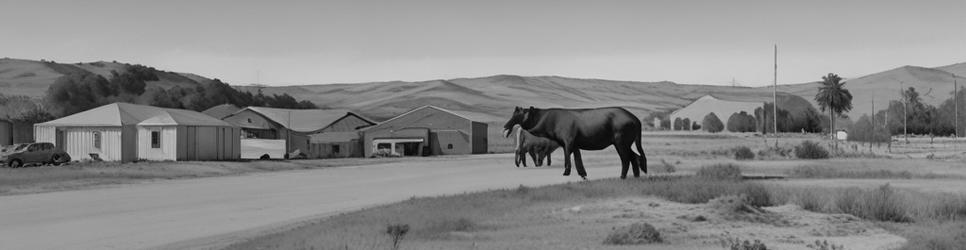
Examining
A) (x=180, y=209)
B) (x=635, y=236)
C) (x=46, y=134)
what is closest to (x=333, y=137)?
(x=46, y=134)

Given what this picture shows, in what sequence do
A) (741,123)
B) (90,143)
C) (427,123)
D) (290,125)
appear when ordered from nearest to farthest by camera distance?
(90,143), (290,125), (427,123), (741,123)

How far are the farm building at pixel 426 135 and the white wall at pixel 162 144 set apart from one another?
32817 millimetres

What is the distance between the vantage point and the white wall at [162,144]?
63719 mm

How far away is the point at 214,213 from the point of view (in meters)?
24.3

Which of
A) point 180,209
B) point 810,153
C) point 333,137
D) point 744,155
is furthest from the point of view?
point 333,137

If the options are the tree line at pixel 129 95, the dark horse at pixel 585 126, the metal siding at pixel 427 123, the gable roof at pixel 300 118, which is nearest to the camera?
the dark horse at pixel 585 126

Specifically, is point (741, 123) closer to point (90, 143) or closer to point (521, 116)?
point (90, 143)

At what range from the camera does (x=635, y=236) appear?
1589cm

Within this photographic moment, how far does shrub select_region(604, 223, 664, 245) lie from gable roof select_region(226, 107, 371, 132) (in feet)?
282

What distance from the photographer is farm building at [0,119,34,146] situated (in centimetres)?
7412

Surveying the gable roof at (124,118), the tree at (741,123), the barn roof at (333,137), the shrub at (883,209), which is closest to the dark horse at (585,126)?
the shrub at (883,209)

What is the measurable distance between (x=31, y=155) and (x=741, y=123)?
138247 mm

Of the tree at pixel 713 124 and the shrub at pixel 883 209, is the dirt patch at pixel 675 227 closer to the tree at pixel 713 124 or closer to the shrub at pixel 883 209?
the shrub at pixel 883 209

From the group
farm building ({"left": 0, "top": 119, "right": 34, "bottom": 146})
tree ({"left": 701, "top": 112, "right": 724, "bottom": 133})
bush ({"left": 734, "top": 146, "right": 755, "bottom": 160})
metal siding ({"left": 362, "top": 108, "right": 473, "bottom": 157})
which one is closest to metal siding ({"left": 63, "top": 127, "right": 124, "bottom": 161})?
farm building ({"left": 0, "top": 119, "right": 34, "bottom": 146})
